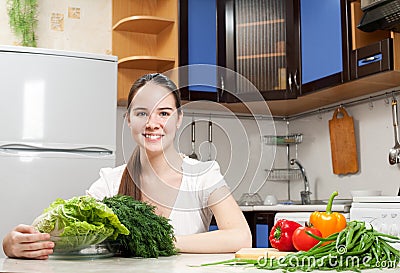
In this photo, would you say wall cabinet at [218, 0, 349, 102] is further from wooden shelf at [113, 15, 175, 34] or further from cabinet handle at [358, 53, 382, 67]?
wooden shelf at [113, 15, 175, 34]

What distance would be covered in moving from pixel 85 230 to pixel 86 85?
227cm

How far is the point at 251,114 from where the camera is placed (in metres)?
1.45

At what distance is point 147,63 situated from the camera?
4.05 meters

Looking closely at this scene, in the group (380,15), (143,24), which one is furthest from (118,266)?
(143,24)

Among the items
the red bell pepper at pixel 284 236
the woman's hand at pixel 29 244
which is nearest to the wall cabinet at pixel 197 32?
the red bell pepper at pixel 284 236

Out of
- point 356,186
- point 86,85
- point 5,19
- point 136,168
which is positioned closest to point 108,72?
point 86,85

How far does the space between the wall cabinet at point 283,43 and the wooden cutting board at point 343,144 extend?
359 mm

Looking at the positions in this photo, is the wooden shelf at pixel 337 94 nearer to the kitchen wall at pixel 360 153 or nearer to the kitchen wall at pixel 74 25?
Result: the kitchen wall at pixel 360 153

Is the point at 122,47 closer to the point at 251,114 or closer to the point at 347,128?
the point at 347,128

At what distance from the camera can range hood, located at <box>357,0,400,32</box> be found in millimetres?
2973

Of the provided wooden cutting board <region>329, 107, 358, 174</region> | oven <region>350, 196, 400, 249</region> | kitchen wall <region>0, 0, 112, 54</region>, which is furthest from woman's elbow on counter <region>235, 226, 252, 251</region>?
kitchen wall <region>0, 0, 112, 54</region>

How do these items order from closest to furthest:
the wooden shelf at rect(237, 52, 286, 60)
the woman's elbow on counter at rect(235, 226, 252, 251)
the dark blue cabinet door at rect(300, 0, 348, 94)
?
the woman's elbow on counter at rect(235, 226, 252, 251)
the dark blue cabinet door at rect(300, 0, 348, 94)
the wooden shelf at rect(237, 52, 286, 60)

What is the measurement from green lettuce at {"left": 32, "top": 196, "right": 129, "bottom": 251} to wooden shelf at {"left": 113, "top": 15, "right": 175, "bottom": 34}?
270 centimetres

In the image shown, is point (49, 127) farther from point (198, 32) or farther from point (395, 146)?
point (395, 146)
